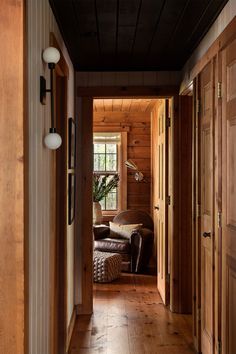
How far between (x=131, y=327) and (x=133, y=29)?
2501mm

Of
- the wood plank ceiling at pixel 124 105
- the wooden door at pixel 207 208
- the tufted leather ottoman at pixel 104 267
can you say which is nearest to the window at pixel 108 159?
the wood plank ceiling at pixel 124 105

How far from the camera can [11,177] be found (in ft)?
5.48

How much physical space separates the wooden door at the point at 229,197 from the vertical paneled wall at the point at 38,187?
1022 millimetres

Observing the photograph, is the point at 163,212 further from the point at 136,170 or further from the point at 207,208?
the point at 136,170

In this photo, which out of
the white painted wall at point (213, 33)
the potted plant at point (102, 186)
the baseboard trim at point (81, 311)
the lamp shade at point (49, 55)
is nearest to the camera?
the lamp shade at point (49, 55)

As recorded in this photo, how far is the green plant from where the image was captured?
6.96 meters

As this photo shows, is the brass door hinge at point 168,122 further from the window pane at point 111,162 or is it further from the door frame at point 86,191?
the window pane at point 111,162

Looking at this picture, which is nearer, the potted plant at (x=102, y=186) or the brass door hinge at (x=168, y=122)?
the brass door hinge at (x=168, y=122)

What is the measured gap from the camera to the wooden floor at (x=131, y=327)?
10.9 ft

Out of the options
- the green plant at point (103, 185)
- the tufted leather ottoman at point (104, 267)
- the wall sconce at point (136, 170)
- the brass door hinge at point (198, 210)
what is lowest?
the tufted leather ottoman at point (104, 267)

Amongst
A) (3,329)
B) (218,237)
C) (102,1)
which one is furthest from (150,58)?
(3,329)

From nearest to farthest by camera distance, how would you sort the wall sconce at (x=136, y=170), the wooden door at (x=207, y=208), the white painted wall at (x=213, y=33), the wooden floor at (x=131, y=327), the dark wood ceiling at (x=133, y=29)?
the white painted wall at (x=213, y=33) < the dark wood ceiling at (x=133, y=29) < the wooden door at (x=207, y=208) < the wooden floor at (x=131, y=327) < the wall sconce at (x=136, y=170)

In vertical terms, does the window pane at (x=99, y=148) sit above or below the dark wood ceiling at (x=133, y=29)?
below

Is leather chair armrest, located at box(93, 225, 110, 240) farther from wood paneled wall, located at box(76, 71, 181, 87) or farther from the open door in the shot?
wood paneled wall, located at box(76, 71, 181, 87)
